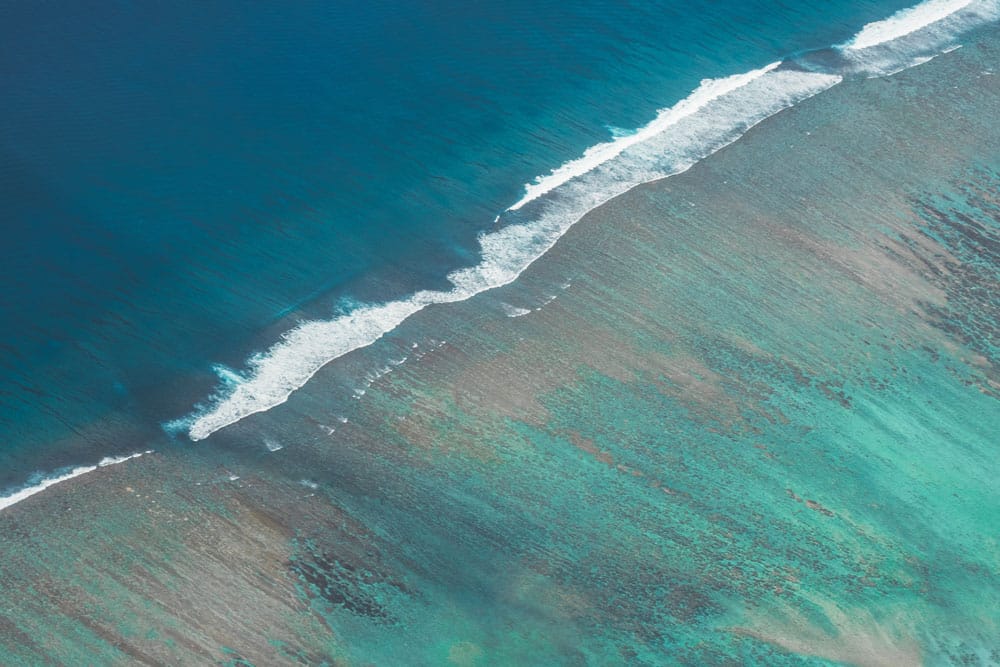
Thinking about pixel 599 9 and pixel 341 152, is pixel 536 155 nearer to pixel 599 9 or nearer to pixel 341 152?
pixel 341 152

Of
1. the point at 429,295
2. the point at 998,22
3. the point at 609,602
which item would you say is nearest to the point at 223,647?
the point at 609,602

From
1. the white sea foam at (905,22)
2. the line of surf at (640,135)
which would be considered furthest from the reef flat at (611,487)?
the white sea foam at (905,22)

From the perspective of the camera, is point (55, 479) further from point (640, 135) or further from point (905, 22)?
point (905, 22)

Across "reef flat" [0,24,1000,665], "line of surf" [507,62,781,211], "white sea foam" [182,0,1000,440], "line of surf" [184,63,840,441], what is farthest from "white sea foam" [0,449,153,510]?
"line of surf" [507,62,781,211]

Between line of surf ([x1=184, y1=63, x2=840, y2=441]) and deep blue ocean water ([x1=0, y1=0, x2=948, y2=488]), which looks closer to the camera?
line of surf ([x1=184, y1=63, x2=840, y2=441])

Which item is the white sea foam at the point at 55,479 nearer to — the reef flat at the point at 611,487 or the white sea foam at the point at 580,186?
the reef flat at the point at 611,487

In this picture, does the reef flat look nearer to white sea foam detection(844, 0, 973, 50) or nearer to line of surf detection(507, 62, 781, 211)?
line of surf detection(507, 62, 781, 211)
